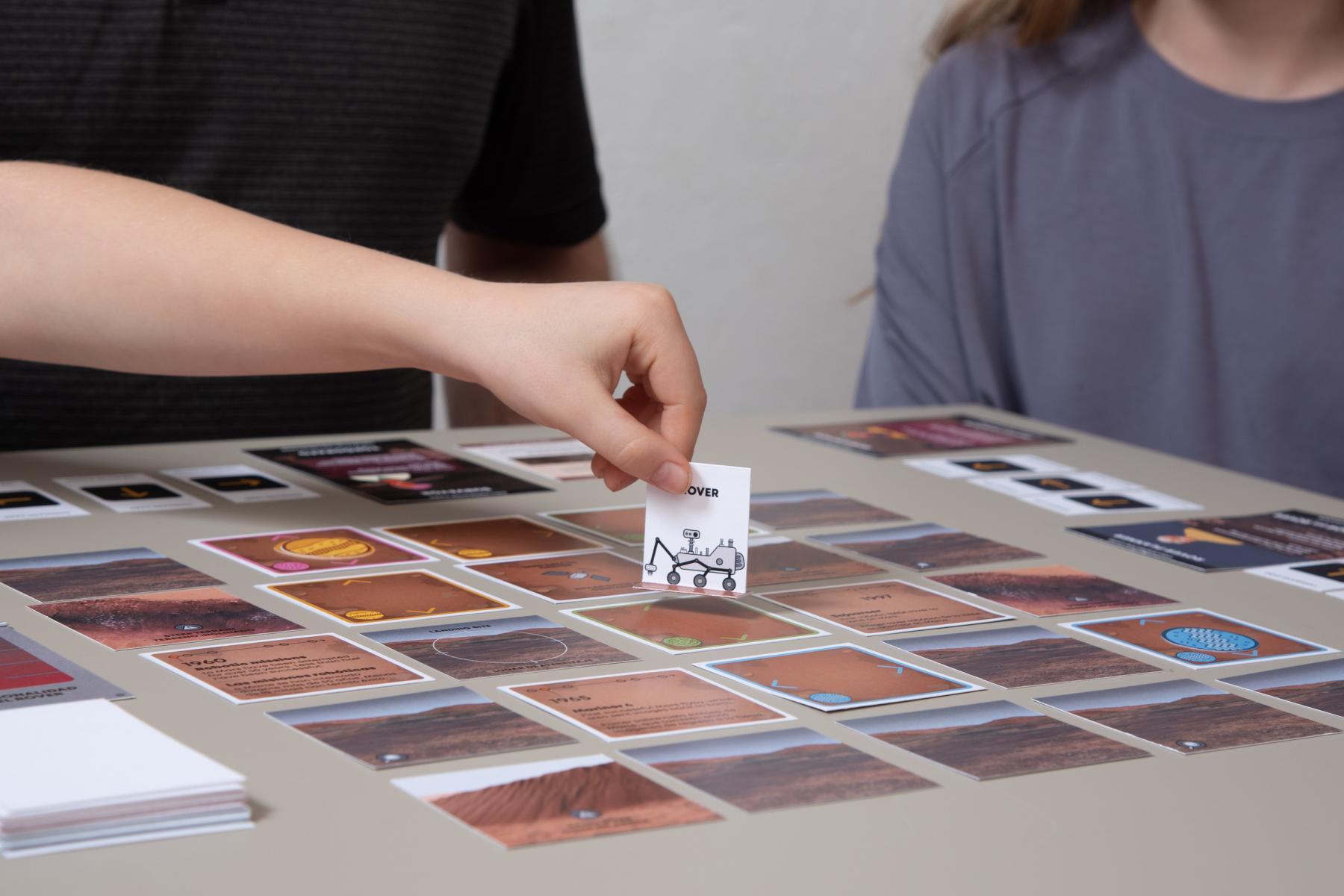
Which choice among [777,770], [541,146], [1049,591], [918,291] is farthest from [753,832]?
[918,291]

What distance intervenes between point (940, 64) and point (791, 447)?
2.75 ft

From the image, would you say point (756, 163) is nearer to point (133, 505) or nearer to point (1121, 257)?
point (1121, 257)

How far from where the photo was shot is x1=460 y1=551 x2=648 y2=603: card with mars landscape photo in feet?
2.61

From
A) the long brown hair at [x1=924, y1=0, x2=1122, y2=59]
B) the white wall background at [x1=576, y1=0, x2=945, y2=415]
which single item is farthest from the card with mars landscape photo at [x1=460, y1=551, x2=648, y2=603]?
the white wall background at [x1=576, y1=0, x2=945, y2=415]

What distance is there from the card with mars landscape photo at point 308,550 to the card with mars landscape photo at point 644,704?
0.67ft

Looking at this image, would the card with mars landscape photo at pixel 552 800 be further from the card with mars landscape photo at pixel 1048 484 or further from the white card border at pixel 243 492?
the card with mars landscape photo at pixel 1048 484

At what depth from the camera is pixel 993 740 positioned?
24.7 inches

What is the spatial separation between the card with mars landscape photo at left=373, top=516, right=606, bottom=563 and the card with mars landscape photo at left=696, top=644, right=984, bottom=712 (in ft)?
0.67

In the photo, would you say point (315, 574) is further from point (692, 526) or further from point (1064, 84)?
point (1064, 84)

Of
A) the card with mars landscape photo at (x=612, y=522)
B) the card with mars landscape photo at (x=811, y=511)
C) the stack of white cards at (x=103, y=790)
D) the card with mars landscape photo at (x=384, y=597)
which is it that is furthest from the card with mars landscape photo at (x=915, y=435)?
the stack of white cards at (x=103, y=790)

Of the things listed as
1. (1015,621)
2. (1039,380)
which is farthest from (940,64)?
(1015,621)

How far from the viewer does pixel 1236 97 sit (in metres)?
1.70

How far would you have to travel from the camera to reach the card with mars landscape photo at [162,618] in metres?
0.68

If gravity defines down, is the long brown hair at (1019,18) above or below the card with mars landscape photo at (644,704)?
above
